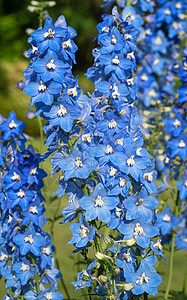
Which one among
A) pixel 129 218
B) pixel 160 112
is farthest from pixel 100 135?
pixel 160 112

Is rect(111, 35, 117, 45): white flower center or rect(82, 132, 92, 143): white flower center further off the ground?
rect(111, 35, 117, 45): white flower center

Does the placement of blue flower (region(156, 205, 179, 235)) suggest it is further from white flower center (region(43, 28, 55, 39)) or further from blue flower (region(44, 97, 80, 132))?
white flower center (region(43, 28, 55, 39))

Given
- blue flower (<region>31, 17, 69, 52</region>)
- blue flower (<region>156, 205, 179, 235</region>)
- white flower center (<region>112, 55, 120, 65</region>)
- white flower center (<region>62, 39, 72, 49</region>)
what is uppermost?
blue flower (<region>31, 17, 69, 52</region>)

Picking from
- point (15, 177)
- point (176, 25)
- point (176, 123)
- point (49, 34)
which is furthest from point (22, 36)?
point (49, 34)

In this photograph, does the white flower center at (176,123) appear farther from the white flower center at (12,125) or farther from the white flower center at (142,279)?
the white flower center at (142,279)

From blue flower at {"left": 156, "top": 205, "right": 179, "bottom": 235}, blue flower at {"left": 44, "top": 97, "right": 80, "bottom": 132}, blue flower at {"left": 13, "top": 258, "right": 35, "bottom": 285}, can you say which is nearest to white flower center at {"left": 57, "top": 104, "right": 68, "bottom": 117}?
blue flower at {"left": 44, "top": 97, "right": 80, "bottom": 132}

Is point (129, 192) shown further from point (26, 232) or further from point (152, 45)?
point (152, 45)
